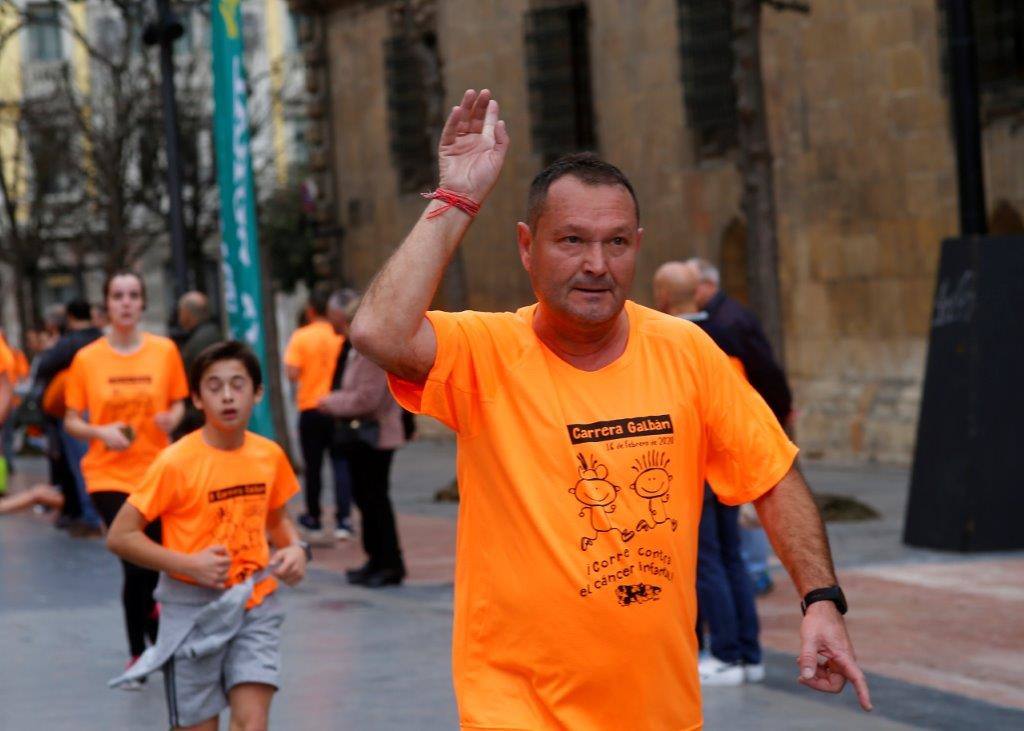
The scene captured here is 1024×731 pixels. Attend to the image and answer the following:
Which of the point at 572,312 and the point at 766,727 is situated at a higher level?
the point at 572,312

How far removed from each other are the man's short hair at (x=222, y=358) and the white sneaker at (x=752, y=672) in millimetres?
2973

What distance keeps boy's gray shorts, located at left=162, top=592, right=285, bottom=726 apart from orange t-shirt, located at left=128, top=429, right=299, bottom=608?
0.79 ft

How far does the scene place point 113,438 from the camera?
32.1 feet

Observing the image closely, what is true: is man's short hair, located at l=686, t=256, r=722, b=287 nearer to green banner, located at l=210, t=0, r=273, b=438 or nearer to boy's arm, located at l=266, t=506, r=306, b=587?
boy's arm, located at l=266, t=506, r=306, b=587

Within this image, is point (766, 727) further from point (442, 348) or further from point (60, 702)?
point (442, 348)

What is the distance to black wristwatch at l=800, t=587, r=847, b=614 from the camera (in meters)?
3.90

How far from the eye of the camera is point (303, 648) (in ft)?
33.4

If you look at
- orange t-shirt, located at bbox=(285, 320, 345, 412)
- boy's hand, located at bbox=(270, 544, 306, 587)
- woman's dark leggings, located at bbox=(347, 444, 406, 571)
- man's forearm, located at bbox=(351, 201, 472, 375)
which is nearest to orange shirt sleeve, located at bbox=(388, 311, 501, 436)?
man's forearm, located at bbox=(351, 201, 472, 375)

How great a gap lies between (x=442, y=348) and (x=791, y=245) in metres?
18.2

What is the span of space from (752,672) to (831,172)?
13.0 meters

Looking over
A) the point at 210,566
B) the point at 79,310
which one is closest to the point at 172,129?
the point at 79,310

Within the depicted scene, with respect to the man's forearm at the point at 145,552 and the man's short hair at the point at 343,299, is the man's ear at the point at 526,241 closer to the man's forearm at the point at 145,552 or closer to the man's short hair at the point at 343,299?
the man's forearm at the point at 145,552

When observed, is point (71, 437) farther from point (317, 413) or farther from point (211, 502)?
point (211, 502)

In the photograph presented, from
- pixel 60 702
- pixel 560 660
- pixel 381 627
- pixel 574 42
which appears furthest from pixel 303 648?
pixel 574 42
